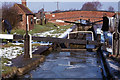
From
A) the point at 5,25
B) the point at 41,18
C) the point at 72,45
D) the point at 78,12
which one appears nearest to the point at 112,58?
the point at 72,45

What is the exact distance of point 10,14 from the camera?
21516 millimetres

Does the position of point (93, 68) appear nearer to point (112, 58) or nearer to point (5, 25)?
point (112, 58)

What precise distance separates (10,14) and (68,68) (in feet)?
53.6

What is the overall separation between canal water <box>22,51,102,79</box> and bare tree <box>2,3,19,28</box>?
1420cm

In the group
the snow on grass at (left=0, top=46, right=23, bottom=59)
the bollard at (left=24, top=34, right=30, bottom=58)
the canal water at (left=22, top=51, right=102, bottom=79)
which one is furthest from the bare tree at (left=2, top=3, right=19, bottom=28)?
the bollard at (left=24, top=34, right=30, bottom=58)

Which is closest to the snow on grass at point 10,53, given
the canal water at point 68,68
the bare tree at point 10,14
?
the canal water at point 68,68

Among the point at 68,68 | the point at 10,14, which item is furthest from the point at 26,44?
the point at 10,14

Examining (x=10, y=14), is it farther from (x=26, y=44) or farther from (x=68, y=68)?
(x=68, y=68)

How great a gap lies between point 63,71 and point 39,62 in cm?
125

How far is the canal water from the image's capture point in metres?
5.75

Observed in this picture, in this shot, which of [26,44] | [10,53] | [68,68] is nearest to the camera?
[68,68]

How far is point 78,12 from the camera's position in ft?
152

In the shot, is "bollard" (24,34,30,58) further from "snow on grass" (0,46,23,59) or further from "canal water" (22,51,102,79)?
"snow on grass" (0,46,23,59)

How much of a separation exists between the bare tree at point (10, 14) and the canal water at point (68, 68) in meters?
14.2
